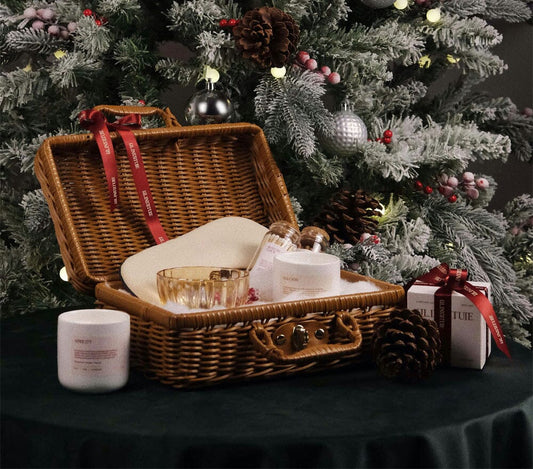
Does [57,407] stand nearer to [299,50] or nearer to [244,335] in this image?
[244,335]

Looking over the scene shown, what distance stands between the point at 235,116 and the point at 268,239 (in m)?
0.55

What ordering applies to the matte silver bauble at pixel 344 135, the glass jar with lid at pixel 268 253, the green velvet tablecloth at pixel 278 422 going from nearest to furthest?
the green velvet tablecloth at pixel 278 422 → the glass jar with lid at pixel 268 253 → the matte silver bauble at pixel 344 135

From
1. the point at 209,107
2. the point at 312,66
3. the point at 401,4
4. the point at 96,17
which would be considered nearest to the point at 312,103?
the point at 312,66

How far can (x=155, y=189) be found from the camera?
1458 mm

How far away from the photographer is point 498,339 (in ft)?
3.67

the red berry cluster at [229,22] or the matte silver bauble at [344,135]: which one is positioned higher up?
the red berry cluster at [229,22]

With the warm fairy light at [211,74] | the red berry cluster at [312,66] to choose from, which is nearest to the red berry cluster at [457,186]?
the red berry cluster at [312,66]

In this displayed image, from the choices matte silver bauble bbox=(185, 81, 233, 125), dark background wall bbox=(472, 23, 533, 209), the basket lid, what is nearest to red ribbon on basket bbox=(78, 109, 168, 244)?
the basket lid

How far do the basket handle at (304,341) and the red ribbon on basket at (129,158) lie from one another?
0.41 meters

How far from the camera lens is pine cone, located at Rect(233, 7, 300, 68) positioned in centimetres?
160

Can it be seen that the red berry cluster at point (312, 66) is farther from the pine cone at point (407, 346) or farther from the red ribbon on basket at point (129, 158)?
the pine cone at point (407, 346)

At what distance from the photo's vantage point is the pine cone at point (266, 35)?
1.60 m

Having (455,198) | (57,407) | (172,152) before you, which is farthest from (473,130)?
(57,407)

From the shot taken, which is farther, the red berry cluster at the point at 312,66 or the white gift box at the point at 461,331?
the red berry cluster at the point at 312,66
